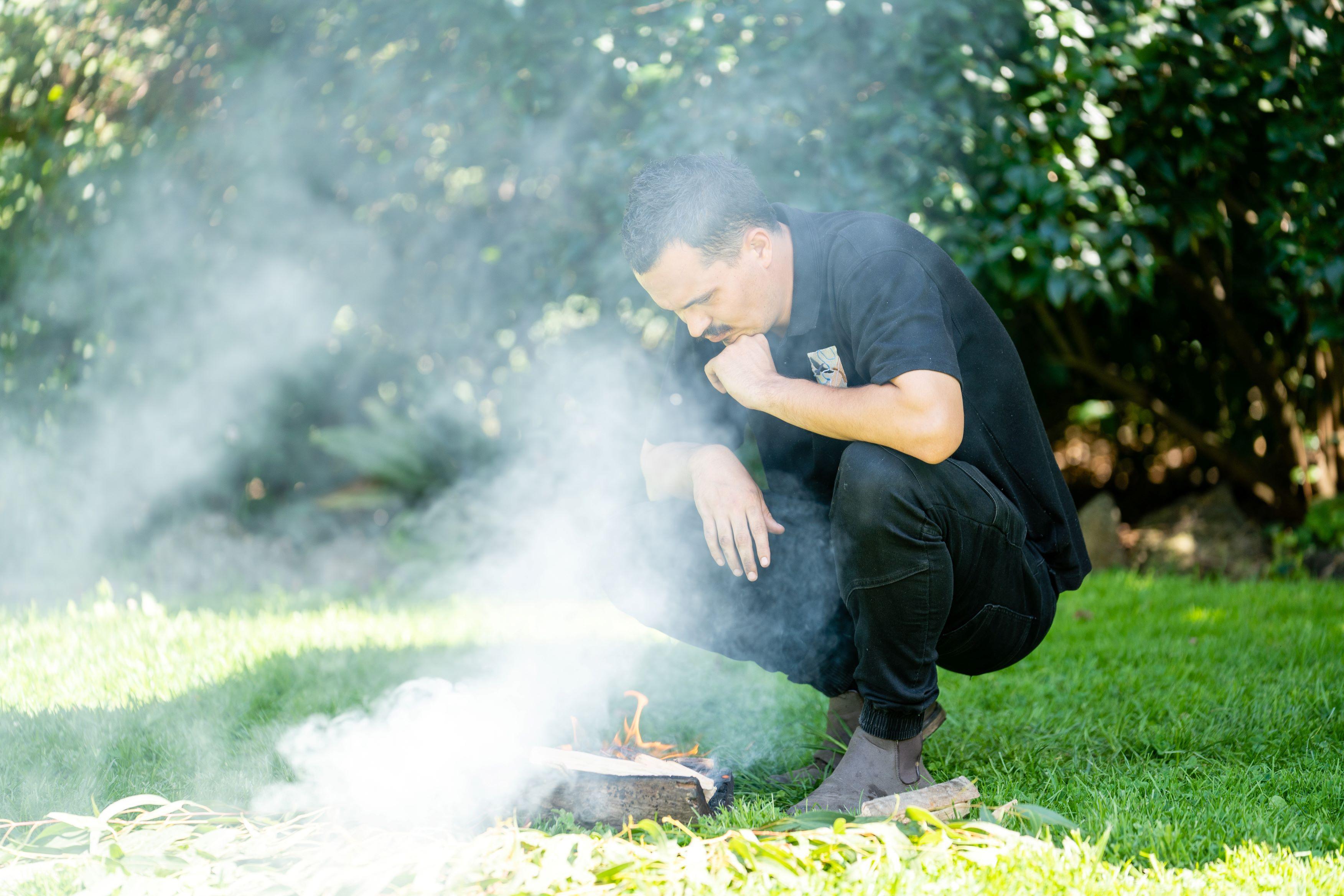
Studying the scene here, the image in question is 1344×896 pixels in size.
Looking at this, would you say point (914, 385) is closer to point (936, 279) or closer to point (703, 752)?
point (936, 279)

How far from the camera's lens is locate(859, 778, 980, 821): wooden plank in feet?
5.70

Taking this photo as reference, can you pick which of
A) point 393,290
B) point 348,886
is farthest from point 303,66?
point 348,886

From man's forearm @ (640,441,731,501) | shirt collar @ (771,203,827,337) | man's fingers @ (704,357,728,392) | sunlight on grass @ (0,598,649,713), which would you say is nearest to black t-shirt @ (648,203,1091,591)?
shirt collar @ (771,203,827,337)

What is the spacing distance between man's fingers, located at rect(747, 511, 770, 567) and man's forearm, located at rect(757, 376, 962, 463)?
241 millimetres

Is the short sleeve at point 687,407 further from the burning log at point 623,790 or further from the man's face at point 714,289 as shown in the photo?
the burning log at point 623,790

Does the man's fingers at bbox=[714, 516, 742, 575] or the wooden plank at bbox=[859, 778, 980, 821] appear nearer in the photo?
the wooden plank at bbox=[859, 778, 980, 821]

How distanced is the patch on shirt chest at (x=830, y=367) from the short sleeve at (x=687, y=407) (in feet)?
1.11

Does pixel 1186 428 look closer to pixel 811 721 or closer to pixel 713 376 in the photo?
pixel 811 721

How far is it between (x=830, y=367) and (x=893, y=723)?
705mm

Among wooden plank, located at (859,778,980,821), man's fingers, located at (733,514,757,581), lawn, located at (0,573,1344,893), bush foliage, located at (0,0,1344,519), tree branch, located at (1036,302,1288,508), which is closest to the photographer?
lawn, located at (0,573,1344,893)

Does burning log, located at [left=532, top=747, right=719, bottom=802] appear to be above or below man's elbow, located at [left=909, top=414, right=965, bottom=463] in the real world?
below

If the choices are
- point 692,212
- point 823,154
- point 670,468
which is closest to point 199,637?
point 670,468

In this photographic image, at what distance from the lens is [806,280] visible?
204cm

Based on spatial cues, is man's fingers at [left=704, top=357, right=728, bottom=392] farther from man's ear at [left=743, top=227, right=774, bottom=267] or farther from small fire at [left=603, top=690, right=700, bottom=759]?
small fire at [left=603, top=690, right=700, bottom=759]
